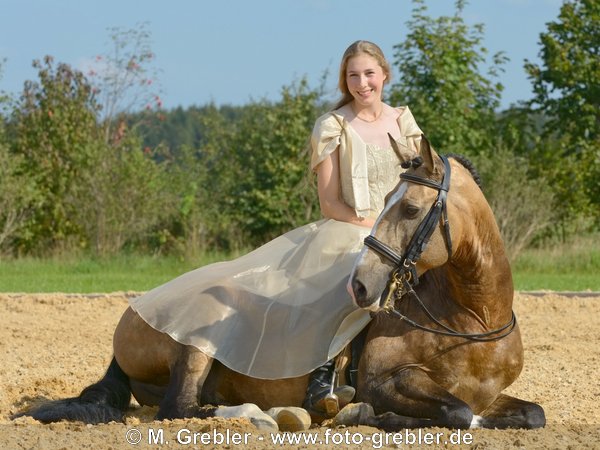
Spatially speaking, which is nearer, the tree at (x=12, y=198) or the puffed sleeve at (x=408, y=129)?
the puffed sleeve at (x=408, y=129)

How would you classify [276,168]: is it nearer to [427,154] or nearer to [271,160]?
[271,160]

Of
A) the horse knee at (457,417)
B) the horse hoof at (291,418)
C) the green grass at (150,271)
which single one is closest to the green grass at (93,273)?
the green grass at (150,271)

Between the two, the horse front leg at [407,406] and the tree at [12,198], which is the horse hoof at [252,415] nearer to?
the horse front leg at [407,406]

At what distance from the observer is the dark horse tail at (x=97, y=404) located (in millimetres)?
5770

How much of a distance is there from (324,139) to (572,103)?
558 inches

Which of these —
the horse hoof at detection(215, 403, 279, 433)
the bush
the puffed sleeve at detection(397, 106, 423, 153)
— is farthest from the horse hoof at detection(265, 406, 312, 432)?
the bush

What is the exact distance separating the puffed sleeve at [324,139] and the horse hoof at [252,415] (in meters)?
1.47

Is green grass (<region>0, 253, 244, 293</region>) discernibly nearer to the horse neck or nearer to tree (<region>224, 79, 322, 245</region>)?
tree (<region>224, 79, 322, 245</region>)

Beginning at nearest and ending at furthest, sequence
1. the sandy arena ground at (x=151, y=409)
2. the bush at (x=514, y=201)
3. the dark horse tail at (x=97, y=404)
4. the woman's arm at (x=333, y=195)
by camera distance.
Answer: the sandy arena ground at (x=151, y=409) → the dark horse tail at (x=97, y=404) → the woman's arm at (x=333, y=195) → the bush at (x=514, y=201)

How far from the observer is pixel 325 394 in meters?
5.46

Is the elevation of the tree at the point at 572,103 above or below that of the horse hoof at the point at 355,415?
above

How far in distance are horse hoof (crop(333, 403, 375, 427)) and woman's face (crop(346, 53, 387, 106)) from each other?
5.93 ft

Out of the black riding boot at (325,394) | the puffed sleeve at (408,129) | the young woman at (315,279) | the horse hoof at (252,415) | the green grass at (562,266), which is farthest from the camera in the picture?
the green grass at (562,266)

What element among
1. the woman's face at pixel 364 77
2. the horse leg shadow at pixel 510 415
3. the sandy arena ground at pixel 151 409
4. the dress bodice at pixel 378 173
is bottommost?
the sandy arena ground at pixel 151 409
